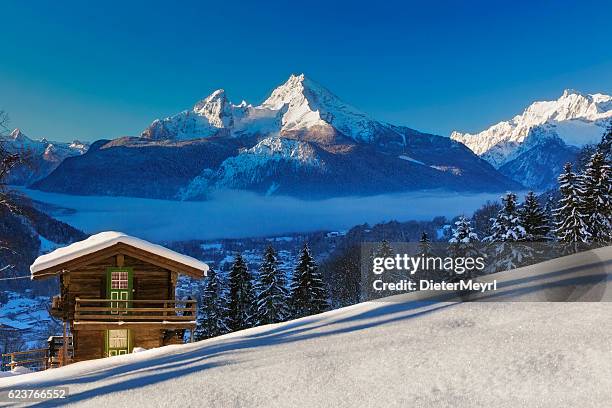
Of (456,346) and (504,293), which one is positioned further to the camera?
(504,293)

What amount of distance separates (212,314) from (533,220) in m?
29.3

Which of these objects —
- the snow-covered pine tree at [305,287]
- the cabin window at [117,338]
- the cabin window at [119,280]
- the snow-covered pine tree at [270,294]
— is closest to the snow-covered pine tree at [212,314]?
the snow-covered pine tree at [270,294]

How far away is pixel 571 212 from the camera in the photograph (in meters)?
34.4

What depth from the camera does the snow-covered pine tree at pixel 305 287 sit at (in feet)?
155

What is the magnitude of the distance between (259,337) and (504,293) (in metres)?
5.49

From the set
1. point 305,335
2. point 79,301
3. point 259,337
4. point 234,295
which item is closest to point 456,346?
point 305,335

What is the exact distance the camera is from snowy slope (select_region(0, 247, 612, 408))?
6238 mm

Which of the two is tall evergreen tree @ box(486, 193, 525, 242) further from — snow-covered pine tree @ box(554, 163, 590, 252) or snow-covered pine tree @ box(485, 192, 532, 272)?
snow-covered pine tree @ box(554, 163, 590, 252)

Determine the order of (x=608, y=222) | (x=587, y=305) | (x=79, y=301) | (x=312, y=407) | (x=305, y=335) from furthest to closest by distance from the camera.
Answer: (x=608, y=222), (x=79, y=301), (x=305, y=335), (x=587, y=305), (x=312, y=407)

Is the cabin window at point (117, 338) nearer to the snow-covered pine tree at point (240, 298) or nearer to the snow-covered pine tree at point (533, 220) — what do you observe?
the snow-covered pine tree at point (240, 298)

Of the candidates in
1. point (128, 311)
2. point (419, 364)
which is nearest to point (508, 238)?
point (128, 311)

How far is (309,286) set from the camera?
47625 millimetres

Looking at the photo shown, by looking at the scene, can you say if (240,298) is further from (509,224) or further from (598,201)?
(598,201)

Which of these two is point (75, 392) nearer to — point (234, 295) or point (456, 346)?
point (456, 346)
